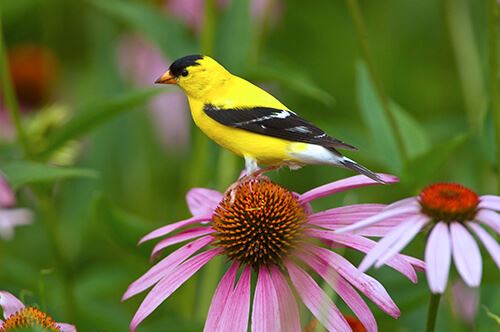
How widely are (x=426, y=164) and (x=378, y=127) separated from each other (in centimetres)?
18

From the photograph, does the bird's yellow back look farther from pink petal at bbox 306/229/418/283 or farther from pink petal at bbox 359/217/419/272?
pink petal at bbox 359/217/419/272

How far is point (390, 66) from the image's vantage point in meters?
2.35

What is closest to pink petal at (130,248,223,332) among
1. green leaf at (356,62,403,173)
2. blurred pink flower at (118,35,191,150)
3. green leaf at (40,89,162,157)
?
green leaf at (40,89,162,157)

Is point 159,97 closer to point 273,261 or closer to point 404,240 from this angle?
point 273,261

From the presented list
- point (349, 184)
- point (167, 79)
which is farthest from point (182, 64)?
point (349, 184)

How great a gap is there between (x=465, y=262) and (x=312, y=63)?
181 centimetres

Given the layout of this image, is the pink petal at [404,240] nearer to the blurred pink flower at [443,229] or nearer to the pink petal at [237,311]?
the blurred pink flower at [443,229]

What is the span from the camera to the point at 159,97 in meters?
2.48

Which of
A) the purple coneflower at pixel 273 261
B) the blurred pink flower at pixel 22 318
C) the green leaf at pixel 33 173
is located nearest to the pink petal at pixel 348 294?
the purple coneflower at pixel 273 261

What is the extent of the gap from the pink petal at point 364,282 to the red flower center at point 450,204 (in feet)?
0.28

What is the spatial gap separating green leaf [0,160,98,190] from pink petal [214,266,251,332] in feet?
1.02

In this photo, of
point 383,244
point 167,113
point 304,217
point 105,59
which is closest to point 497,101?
point 304,217

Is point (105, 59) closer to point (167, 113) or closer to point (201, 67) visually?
point (167, 113)

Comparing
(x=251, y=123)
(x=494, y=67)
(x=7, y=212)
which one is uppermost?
(x=494, y=67)
